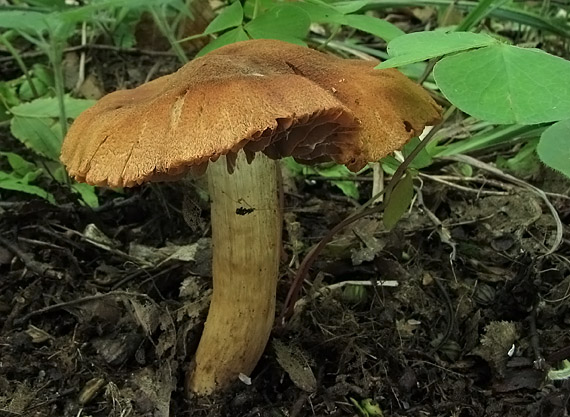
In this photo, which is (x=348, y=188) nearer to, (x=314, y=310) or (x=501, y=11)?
(x=314, y=310)

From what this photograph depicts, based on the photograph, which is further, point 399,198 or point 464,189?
point 464,189

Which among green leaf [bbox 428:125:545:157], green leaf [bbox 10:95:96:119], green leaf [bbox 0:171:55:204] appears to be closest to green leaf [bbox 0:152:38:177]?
green leaf [bbox 0:171:55:204]

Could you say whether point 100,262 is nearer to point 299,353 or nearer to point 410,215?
point 299,353

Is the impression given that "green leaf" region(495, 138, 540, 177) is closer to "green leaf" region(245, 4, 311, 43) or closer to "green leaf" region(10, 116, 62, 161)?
"green leaf" region(245, 4, 311, 43)

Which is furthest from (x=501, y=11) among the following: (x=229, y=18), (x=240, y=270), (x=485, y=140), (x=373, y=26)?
(x=240, y=270)

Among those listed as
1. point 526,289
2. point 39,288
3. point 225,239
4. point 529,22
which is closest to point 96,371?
point 39,288

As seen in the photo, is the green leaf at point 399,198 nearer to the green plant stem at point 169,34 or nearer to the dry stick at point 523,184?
the dry stick at point 523,184
